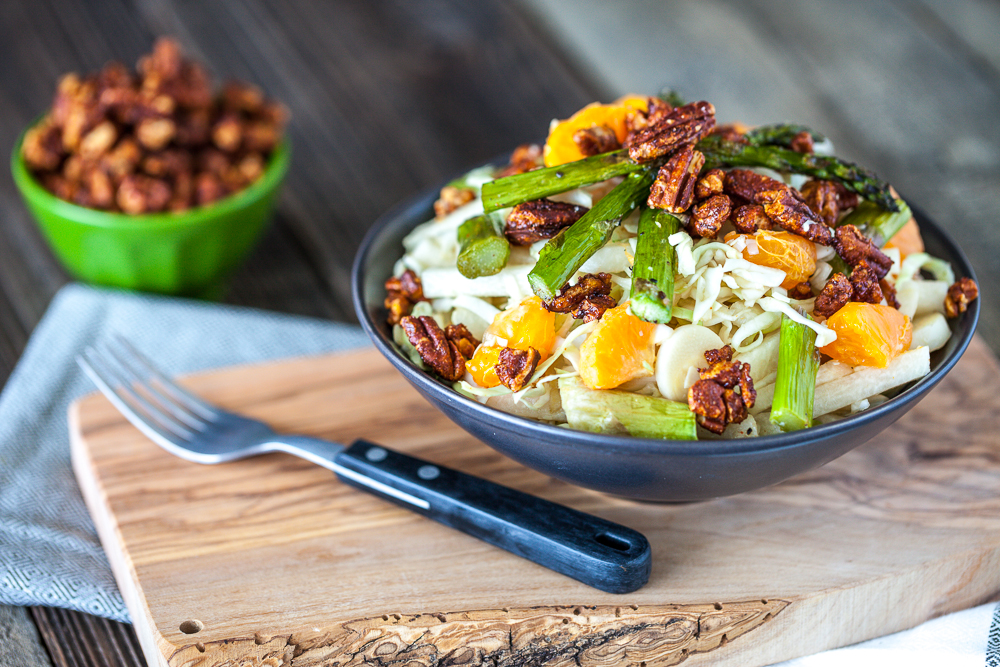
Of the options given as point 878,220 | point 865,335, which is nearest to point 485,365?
point 865,335

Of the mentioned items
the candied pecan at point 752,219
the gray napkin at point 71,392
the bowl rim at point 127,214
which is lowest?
the gray napkin at point 71,392

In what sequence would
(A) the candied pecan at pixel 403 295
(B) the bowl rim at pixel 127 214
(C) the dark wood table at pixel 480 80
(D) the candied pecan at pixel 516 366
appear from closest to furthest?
(D) the candied pecan at pixel 516 366
(A) the candied pecan at pixel 403 295
(B) the bowl rim at pixel 127 214
(C) the dark wood table at pixel 480 80

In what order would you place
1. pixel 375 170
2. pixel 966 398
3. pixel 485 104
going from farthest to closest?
1. pixel 485 104
2. pixel 375 170
3. pixel 966 398

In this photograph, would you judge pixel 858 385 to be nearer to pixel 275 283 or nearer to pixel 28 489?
pixel 28 489

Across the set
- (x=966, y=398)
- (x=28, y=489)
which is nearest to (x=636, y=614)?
(x=966, y=398)

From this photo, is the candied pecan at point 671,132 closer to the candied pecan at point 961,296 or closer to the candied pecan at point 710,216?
the candied pecan at point 710,216

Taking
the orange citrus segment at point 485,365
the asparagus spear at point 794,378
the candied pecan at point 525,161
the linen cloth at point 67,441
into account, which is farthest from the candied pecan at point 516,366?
the linen cloth at point 67,441

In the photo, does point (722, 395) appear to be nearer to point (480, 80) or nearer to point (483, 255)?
point (483, 255)
